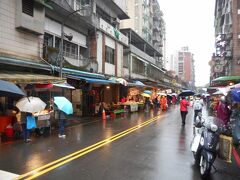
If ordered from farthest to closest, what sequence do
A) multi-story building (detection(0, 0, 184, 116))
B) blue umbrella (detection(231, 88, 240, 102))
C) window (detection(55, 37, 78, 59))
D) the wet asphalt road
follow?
window (detection(55, 37, 78, 59)) → multi-story building (detection(0, 0, 184, 116)) → blue umbrella (detection(231, 88, 240, 102)) → the wet asphalt road

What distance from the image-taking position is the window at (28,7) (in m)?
17.6

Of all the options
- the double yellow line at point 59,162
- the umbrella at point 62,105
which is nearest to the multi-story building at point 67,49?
the umbrella at point 62,105

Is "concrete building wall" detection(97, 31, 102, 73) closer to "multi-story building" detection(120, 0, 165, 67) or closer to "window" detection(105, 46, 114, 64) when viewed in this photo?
"window" detection(105, 46, 114, 64)

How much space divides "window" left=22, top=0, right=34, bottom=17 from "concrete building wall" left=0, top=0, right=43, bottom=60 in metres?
0.73

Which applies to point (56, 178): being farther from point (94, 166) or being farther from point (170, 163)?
point (170, 163)

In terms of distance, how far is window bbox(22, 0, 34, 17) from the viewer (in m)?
17.6

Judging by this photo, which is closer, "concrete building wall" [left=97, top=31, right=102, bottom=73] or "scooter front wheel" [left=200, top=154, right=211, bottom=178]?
"scooter front wheel" [left=200, top=154, right=211, bottom=178]

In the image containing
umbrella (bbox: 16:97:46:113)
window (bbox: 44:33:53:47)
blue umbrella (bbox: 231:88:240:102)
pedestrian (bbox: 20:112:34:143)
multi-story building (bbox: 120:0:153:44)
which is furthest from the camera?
multi-story building (bbox: 120:0:153:44)

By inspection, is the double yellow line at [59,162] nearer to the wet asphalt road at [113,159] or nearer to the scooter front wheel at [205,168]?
the wet asphalt road at [113,159]

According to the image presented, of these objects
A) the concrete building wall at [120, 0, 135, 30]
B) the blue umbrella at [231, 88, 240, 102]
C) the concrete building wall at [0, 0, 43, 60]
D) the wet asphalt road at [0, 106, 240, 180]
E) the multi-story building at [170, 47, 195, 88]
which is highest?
the multi-story building at [170, 47, 195, 88]

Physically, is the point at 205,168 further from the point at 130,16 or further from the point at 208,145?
→ the point at 130,16

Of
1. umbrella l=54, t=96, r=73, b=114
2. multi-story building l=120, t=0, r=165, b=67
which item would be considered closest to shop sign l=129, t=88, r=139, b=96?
multi-story building l=120, t=0, r=165, b=67

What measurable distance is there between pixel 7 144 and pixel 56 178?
5390 mm

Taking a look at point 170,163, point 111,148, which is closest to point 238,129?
point 170,163
